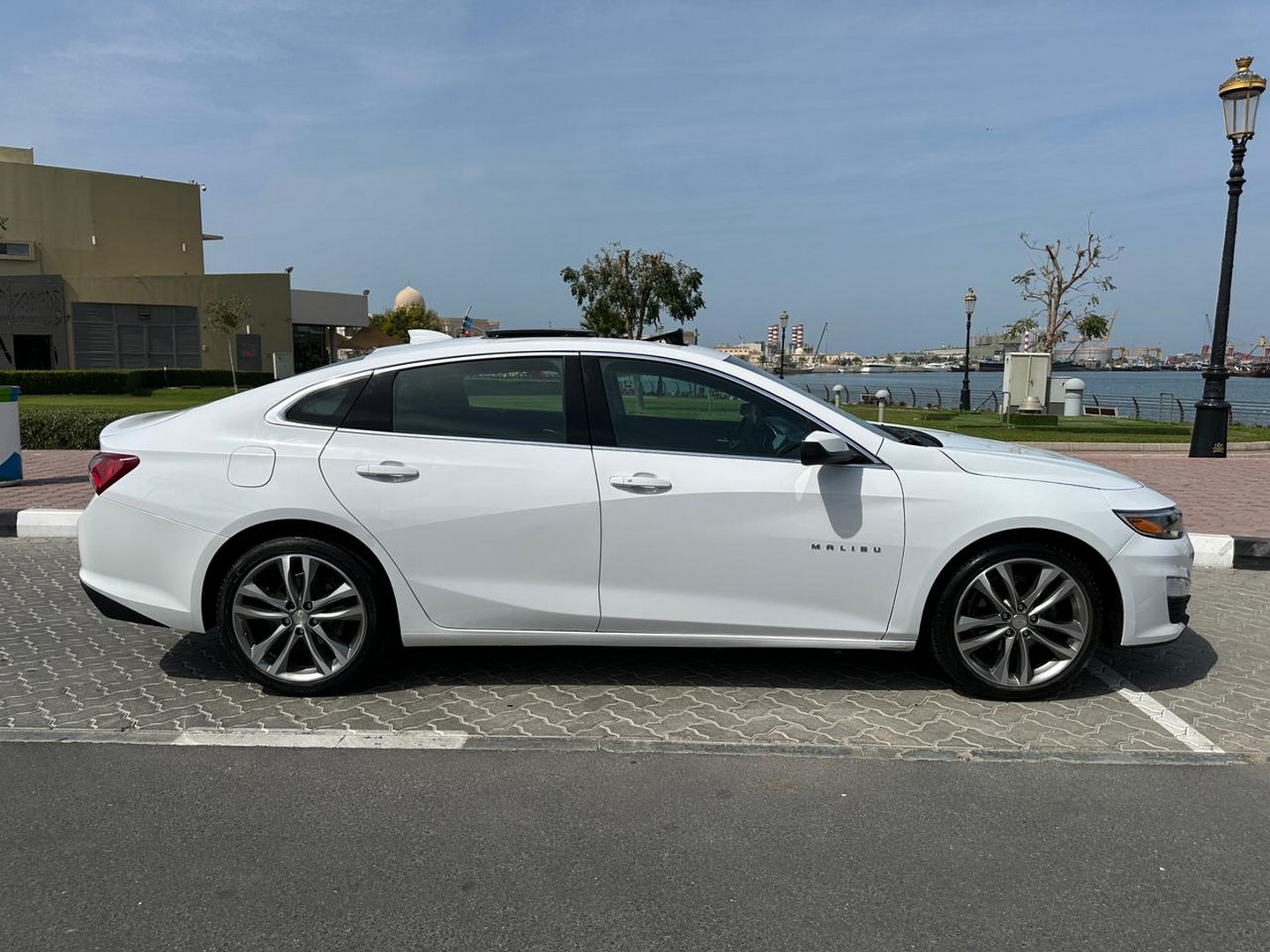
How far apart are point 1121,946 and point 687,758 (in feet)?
5.40

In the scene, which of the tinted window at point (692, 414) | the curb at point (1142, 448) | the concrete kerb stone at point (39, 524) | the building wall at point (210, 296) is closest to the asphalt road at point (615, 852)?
the tinted window at point (692, 414)

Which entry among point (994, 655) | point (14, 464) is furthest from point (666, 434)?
point (14, 464)

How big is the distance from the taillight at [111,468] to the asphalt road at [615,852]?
3.90 ft

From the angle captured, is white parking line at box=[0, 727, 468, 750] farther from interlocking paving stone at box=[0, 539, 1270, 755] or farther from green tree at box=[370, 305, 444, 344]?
green tree at box=[370, 305, 444, 344]

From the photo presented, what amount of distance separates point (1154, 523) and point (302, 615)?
3896mm

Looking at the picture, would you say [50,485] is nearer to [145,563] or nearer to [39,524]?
[39,524]

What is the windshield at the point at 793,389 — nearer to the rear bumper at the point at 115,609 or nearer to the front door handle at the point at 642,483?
the front door handle at the point at 642,483

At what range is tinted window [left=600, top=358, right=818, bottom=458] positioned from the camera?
4.30m

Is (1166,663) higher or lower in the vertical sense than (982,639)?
lower

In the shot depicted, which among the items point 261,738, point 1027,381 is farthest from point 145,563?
point 1027,381

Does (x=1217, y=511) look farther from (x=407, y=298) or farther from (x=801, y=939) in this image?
(x=407, y=298)

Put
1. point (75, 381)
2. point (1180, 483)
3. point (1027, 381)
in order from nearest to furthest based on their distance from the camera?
point (1180, 483) → point (1027, 381) → point (75, 381)

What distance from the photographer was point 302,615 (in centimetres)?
429

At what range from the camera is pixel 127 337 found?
148ft
